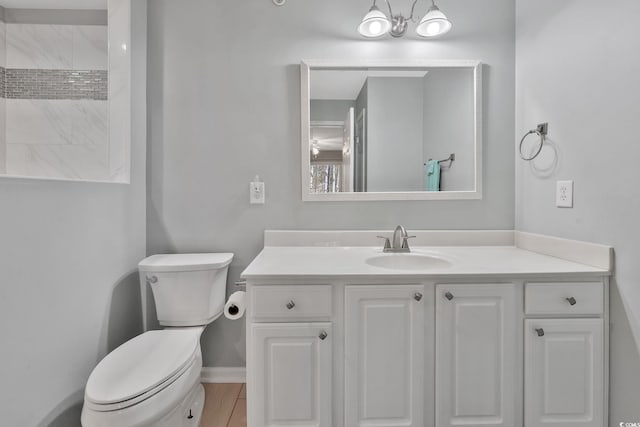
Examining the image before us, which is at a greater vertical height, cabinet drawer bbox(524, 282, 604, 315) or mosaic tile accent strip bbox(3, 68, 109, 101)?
mosaic tile accent strip bbox(3, 68, 109, 101)

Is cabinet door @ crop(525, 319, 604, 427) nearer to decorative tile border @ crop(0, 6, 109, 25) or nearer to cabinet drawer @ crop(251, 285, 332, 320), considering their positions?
cabinet drawer @ crop(251, 285, 332, 320)

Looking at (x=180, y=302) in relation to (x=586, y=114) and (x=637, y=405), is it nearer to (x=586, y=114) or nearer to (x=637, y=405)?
(x=637, y=405)

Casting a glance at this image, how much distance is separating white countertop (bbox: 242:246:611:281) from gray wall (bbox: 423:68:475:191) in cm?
42

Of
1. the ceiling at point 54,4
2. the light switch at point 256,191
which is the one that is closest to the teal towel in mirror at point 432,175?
the light switch at point 256,191

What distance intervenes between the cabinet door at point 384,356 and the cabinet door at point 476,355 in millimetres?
86

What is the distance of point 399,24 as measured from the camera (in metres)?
1.66

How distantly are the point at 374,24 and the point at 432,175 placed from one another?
854 mm

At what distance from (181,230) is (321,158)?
889 mm

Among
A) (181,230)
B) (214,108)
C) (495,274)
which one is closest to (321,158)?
(214,108)

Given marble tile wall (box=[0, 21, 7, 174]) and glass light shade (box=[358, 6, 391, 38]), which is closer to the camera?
glass light shade (box=[358, 6, 391, 38])

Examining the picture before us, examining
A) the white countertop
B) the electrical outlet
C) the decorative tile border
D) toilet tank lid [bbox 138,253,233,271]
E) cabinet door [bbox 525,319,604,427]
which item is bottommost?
cabinet door [bbox 525,319,604,427]

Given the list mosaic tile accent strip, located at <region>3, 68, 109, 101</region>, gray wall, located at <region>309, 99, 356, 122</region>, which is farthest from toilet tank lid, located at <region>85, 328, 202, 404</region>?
mosaic tile accent strip, located at <region>3, 68, 109, 101</region>

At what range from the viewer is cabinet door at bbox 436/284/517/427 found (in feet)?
3.83

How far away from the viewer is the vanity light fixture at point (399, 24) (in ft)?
5.19
